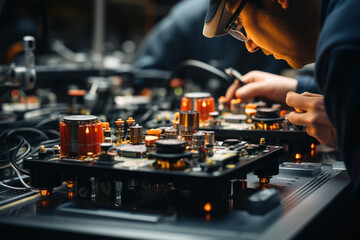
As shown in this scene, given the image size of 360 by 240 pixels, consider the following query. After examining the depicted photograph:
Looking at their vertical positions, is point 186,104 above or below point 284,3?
below

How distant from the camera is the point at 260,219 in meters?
0.82

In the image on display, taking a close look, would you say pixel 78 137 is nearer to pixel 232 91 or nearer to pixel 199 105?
pixel 199 105

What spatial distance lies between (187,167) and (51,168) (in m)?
0.27

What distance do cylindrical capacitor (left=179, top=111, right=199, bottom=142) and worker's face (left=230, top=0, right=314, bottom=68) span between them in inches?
8.8

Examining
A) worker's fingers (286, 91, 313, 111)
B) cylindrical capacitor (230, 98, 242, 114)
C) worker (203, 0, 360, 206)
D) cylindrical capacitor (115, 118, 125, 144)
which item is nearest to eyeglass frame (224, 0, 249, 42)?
worker (203, 0, 360, 206)

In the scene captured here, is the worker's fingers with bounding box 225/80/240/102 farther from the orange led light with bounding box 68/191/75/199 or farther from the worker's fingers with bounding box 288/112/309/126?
the orange led light with bounding box 68/191/75/199

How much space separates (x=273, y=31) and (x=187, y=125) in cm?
29

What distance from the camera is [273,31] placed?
0.98 metres

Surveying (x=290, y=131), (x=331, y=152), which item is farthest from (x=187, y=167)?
(x=331, y=152)

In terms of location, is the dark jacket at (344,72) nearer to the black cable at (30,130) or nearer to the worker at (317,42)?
the worker at (317,42)

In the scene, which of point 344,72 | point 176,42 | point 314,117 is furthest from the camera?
point 176,42

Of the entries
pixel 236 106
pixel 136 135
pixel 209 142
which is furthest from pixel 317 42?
pixel 236 106

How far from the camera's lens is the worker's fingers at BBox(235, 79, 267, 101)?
1714 millimetres

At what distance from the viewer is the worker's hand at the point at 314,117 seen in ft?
3.16
